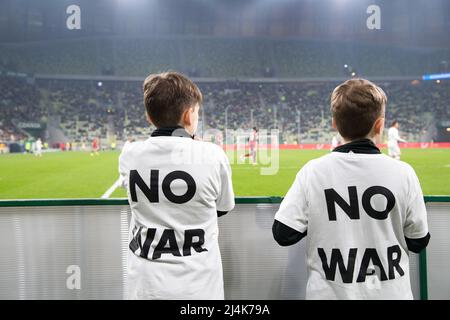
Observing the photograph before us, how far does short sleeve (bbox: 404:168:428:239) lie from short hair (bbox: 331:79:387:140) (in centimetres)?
22

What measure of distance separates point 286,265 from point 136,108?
2551 cm

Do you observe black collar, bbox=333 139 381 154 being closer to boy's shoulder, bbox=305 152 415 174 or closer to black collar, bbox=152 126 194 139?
boy's shoulder, bbox=305 152 415 174

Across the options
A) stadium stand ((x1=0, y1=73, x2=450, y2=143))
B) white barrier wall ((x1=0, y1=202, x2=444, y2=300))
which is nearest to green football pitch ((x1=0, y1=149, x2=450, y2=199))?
white barrier wall ((x1=0, y1=202, x2=444, y2=300))

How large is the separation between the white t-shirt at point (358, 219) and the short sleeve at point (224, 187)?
0.69 ft

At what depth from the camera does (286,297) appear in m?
2.00

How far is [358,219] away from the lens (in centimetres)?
127

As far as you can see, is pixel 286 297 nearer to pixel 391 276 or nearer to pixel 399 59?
pixel 391 276

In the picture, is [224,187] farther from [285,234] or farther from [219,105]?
[219,105]

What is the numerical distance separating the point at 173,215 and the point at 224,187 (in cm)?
22

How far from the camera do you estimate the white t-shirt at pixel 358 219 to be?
126cm

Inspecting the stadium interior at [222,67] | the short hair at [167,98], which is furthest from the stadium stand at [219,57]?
the short hair at [167,98]
